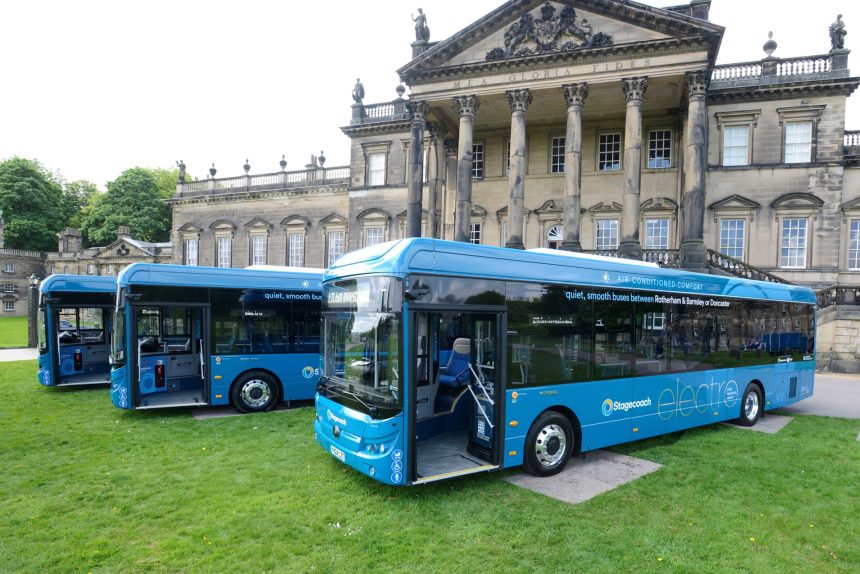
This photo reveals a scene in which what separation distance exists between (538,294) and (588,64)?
64.5 ft

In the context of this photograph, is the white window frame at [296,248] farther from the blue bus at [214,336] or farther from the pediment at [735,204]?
the pediment at [735,204]

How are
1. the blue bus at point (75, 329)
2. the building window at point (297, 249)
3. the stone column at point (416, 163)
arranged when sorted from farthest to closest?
the building window at point (297, 249), the stone column at point (416, 163), the blue bus at point (75, 329)

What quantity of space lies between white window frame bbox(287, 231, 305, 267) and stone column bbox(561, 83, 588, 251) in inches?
861

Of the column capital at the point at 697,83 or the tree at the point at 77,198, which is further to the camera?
the tree at the point at 77,198

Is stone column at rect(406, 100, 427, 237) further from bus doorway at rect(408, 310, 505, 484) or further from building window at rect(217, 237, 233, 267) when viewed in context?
building window at rect(217, 237, 233, 267)

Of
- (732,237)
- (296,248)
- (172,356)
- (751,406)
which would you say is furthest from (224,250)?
(751,406)

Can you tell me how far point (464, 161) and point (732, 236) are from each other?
14742 millimetres

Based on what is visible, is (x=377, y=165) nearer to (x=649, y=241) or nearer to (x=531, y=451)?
(x=649, y=241)

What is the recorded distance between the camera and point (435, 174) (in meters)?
29.0

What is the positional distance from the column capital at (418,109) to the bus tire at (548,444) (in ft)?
71.5

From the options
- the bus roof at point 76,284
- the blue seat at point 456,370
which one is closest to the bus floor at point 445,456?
the blue seat at point 456,370

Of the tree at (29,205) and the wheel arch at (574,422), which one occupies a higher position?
the tree at (29,205)

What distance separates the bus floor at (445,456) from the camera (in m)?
6.34

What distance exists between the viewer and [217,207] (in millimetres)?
40875
